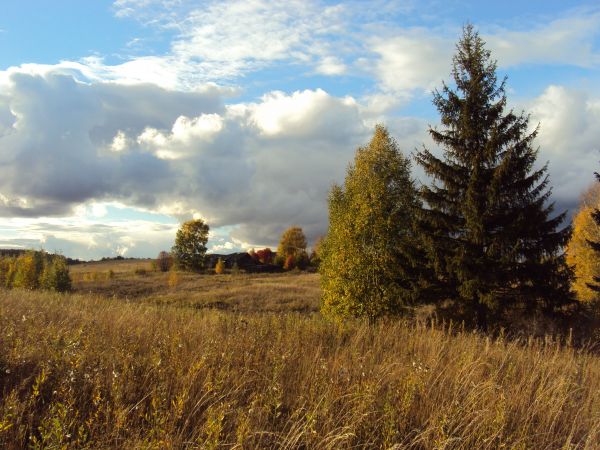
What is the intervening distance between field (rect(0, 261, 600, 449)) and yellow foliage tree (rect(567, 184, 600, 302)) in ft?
94.3

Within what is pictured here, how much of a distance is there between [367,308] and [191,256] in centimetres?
6796

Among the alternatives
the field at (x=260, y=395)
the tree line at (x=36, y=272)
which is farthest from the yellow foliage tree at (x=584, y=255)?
the tree line at (x=36, y=272)

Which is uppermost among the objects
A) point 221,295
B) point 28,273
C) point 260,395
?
point 260,395

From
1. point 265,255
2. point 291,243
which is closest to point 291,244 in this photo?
point 291,243

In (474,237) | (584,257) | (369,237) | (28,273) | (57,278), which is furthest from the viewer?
(28,273)

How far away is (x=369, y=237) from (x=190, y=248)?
223 ft

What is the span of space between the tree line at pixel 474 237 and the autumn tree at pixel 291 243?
245 ft

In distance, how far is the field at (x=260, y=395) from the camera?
3219 millimetres

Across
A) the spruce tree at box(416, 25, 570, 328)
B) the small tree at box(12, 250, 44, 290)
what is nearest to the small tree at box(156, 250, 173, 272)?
the small tree at box(12, 250, 44, 290)

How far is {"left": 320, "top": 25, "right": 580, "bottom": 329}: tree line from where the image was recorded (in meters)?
18.3

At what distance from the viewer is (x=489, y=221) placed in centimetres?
1862

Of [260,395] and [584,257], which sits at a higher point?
[584,257]

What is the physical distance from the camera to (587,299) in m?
29.9

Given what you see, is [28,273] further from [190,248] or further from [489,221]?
[489,221]
